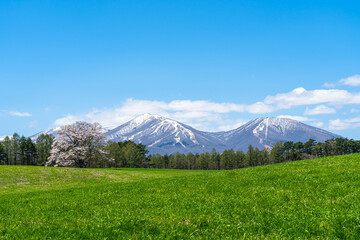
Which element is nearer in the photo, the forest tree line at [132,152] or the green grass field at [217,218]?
the green grass field at [217,218]

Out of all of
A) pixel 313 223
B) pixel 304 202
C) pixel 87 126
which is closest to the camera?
pixel 313 223

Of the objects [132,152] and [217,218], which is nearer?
[217,218]

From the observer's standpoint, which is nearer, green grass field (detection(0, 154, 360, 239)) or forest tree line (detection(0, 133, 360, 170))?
green grass field (detection(0, 154, 360, 239))

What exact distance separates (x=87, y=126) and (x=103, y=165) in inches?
3204

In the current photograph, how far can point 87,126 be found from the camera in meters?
95.6

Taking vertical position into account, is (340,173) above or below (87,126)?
below

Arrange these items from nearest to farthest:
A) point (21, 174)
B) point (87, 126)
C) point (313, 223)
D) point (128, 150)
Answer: point (313, 223) < point (21, 174) < point (87, 126) < point (128, 150)

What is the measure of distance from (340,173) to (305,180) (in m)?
2.92

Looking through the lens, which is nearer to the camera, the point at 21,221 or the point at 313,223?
the point at 313,223

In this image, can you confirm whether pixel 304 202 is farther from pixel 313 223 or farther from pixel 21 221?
pixel 21 221

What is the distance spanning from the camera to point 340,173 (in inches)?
664

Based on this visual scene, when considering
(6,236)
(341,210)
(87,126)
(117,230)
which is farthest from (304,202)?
(87,126)

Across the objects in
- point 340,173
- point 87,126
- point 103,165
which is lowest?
point 103,165

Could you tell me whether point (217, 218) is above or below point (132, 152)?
above
